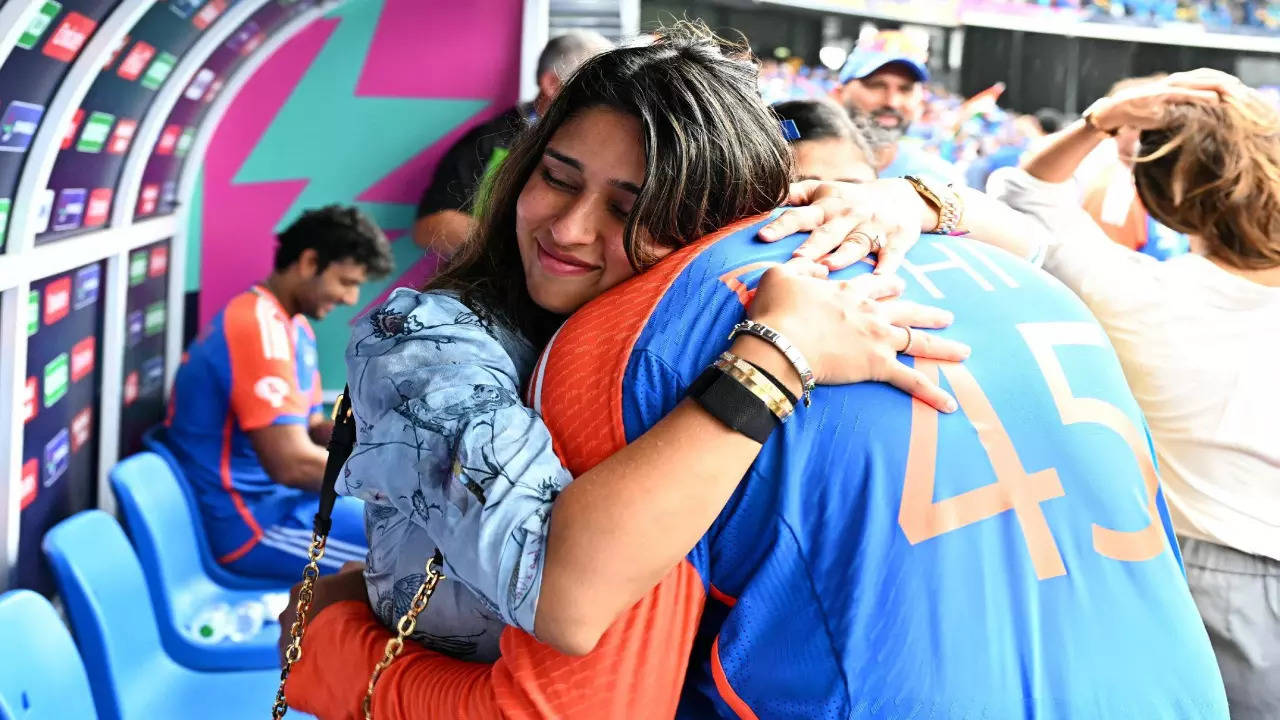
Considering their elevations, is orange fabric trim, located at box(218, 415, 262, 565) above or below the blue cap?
below

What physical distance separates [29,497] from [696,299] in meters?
2.31

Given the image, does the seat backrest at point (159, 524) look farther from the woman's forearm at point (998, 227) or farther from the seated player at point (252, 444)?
the woman's forearm at point (998, 227)

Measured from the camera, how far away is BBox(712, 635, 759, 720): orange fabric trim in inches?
42.6

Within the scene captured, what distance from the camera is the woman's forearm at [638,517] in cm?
99

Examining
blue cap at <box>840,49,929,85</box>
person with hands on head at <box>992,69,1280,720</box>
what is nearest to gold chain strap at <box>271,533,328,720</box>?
person with hands on head at <box>992,69,1280,720</box>

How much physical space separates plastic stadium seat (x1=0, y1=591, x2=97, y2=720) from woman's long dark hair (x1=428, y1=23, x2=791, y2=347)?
1.38m

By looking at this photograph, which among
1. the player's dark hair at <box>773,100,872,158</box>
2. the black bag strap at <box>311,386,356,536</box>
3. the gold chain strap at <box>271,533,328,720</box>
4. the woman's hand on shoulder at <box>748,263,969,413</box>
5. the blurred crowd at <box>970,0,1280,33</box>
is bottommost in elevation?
the gold chain strap at <box>271,533,328,720</box>

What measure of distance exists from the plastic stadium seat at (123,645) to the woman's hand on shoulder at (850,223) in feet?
6.88

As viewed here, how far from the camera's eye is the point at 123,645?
2764 mm

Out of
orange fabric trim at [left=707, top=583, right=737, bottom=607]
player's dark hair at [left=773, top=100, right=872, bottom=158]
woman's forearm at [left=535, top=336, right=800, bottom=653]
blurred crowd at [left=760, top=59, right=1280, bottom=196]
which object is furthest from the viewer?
blurred crowd at [left=760, top=59, right=1280, bottom=196]

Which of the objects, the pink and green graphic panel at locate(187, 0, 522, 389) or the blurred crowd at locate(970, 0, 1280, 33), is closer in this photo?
the pink and green graphic panel at locate(187, 0, 522, 389)

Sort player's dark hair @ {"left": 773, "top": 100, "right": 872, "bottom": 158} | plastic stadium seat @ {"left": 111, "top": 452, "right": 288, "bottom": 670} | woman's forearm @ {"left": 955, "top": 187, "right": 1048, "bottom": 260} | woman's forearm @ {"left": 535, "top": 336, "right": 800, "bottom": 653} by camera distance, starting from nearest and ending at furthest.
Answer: woman's forearm @ {"left": 535, "top": 336, "right": 800, "bottom": 653}
woman's forearm @ {"left": 955, "top": 187, "right": 1048, "bottom": 260}
player's dark hair @ {"left": 773, "top": 100, "right": 872, "bottom": 158}
plastic stadium seat @ {"left": 111, "top": 452, "right": 288, "bottom": 670}

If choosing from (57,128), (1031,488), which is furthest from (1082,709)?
(57,128)

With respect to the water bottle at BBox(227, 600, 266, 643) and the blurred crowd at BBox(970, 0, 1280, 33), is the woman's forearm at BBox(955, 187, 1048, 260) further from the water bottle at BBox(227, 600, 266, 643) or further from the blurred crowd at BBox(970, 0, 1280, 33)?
the blurred crowd at BBox(970, 0, 1280, 33)
